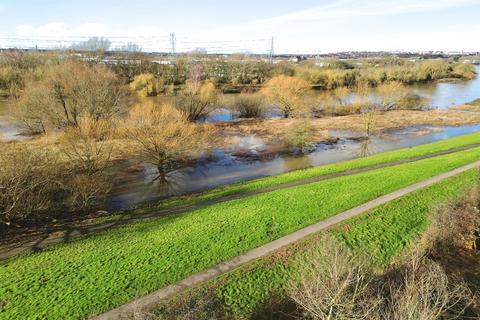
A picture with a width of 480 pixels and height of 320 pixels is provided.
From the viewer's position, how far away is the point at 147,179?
28.0 metres

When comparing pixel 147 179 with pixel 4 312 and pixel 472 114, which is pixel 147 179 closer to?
pixel 4 312

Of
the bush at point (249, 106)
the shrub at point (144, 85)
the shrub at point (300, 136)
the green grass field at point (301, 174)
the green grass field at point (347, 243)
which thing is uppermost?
the shrub at point (144, 85)

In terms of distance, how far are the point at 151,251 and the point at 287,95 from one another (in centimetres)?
3836

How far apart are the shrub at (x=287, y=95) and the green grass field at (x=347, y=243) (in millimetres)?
28860

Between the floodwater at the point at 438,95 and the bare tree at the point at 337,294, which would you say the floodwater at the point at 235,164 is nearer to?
the floodwater at the point at 438,95

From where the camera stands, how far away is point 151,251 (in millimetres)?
16594

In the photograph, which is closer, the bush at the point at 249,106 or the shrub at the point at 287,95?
the shrub at the point at 287,95

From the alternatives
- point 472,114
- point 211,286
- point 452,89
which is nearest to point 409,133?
point 472,114

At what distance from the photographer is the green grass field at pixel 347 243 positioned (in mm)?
13414

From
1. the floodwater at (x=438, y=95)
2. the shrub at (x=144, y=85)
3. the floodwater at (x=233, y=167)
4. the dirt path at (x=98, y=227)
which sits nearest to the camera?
the dirt path at (x=98, y=227)

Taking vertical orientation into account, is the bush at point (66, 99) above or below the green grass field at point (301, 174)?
above

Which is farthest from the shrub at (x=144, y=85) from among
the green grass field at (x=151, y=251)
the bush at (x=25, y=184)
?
the green grass field at (x=151, y=251)

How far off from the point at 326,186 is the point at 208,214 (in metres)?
8.76

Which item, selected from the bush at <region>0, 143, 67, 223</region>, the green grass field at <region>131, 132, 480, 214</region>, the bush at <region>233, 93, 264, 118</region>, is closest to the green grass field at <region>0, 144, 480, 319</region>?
the green grass field at <region>131, 132, 480, 214</region>
